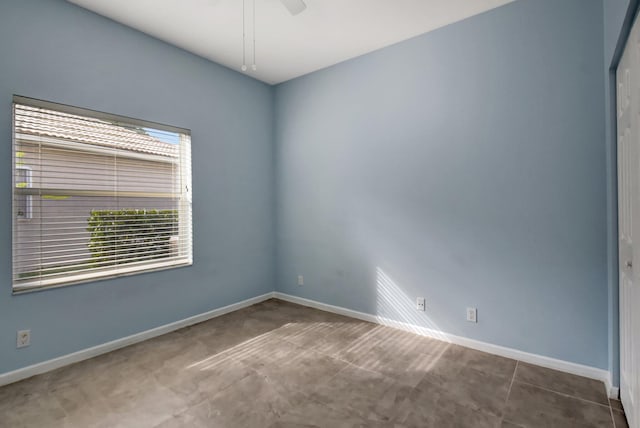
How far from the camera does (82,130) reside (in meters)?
2.62

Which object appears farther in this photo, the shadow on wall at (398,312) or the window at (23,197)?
the shadow on wall at (398,312)

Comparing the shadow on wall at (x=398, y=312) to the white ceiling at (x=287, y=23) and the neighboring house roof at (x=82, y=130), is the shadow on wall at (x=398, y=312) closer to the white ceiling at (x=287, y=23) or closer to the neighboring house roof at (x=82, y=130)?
the white ceiling at (x=287, y=23)

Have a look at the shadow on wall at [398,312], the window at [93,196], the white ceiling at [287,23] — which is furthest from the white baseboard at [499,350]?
the white ceiling at [287,23]

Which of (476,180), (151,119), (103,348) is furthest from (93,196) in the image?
(476,180)

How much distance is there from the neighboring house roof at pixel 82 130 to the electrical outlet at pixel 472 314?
3.31 meters

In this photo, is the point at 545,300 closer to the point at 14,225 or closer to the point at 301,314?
the point at 301,314

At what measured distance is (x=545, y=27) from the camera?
2393 millimetres

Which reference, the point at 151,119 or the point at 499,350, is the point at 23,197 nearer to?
the point at 151,119

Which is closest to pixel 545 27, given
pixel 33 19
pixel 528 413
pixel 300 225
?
pixel 528 413

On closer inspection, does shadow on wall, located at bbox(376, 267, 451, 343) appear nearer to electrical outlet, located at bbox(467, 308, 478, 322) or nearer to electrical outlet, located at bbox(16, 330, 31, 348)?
electrical outlet, located at bbox(467, 308, 478, 322)

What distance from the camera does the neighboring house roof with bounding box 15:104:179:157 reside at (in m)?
2.35

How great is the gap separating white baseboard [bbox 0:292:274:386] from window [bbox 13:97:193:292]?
23.1 inches

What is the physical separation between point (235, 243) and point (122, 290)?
50.9 inches

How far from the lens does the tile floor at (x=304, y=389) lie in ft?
6.11
